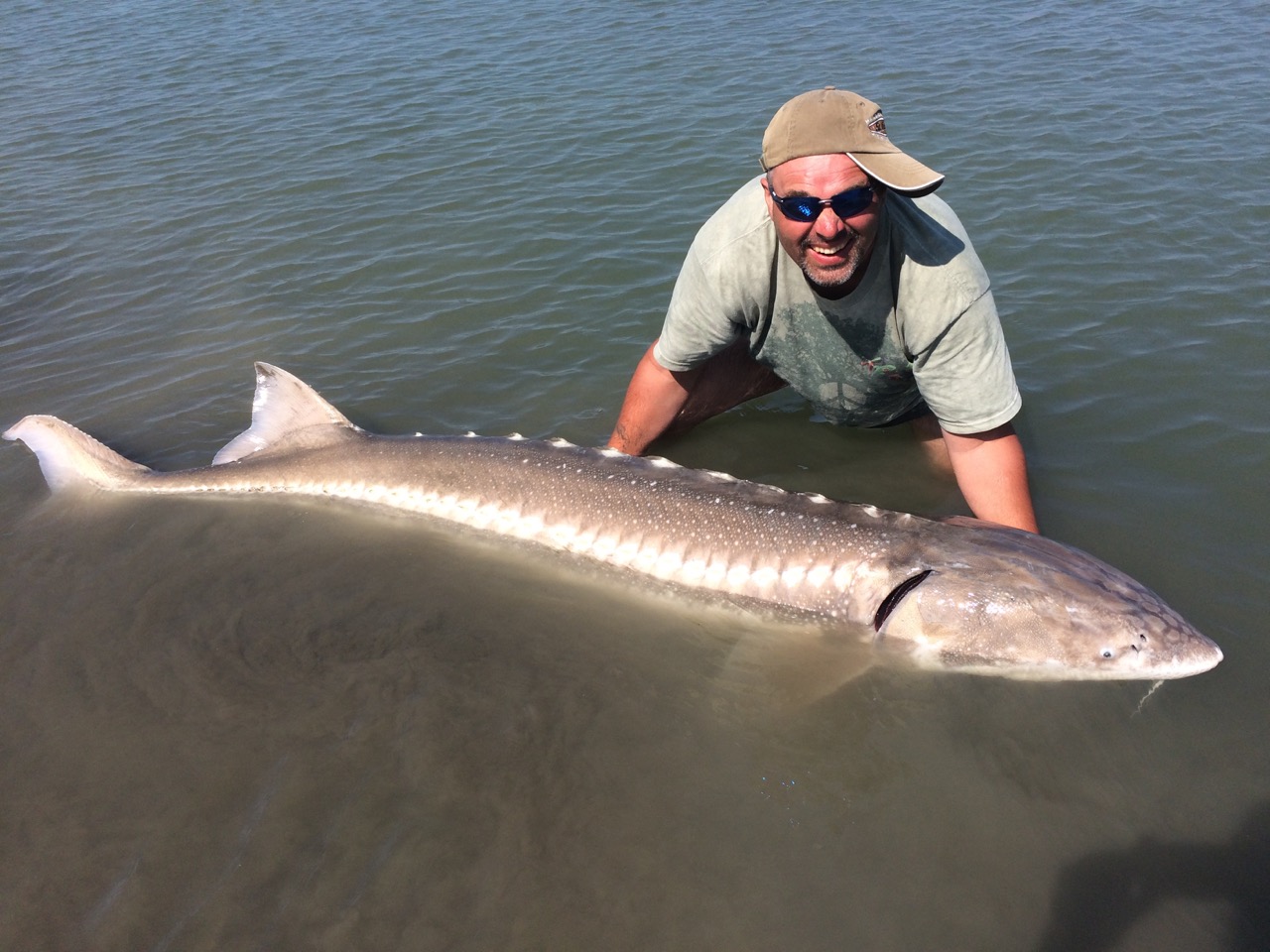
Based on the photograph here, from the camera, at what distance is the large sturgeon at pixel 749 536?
314cm

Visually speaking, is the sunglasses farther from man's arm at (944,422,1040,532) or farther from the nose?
man's arm at (944,422,1040,532)

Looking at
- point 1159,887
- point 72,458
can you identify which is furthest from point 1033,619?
point 72,458

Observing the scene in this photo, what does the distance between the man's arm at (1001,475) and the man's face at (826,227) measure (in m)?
0.80

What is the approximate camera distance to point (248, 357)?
629 centimetres

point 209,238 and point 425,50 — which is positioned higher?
point 425,50

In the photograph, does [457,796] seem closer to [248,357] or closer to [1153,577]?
[1153,577]

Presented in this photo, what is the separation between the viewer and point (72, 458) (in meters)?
4.94

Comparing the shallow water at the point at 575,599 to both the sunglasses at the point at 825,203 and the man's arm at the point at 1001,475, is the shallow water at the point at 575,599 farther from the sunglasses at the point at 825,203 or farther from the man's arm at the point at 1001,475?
the sunglasses at the point at 825,203

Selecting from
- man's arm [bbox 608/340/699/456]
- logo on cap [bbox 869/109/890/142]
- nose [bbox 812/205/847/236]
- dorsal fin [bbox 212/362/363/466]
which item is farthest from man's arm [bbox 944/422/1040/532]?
dorsal fin [bbox 212/362/363/466]

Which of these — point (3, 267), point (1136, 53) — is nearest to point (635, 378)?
point (3, 267)

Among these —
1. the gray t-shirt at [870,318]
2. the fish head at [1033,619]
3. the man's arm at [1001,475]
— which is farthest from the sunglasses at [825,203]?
the fish head at [1033,619]

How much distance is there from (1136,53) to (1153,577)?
8.20 metres

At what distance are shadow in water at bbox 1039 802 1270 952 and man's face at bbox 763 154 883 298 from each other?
2.13 metres

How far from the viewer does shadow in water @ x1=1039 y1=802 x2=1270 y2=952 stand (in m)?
2.47
